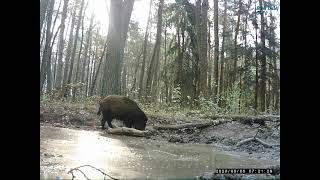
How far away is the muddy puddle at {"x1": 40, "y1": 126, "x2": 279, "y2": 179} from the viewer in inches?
134

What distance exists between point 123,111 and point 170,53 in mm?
784

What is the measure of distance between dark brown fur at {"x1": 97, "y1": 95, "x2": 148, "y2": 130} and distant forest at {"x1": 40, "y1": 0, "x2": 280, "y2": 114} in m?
0.08

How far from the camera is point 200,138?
12.7ft

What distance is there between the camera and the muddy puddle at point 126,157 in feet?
11.2

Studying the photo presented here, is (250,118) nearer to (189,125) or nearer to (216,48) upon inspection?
(189,125)

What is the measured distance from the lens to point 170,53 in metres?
4.13

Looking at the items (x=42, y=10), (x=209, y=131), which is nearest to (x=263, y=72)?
(x=209, y=131)

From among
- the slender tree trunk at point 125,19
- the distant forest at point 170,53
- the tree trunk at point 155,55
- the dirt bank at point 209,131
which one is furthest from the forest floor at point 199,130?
Result: the slender tree trunk at point 125,19

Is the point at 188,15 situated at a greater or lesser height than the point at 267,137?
greater

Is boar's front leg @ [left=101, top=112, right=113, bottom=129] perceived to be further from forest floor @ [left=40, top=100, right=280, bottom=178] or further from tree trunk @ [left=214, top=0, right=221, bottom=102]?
tree trunk @ [left=214, top=0, right=221, bottom=102]
